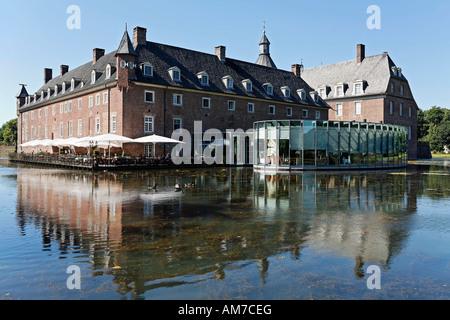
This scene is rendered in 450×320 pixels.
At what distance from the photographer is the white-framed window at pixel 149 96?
39.1 meters

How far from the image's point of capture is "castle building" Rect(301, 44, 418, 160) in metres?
57.6

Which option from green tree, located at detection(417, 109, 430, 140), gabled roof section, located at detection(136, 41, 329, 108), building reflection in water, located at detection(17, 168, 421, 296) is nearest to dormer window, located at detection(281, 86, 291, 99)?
gabled roof section, located at detection(136, 41, 329, 108)

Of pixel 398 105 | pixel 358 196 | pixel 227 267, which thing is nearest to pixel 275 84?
pixel 398 105

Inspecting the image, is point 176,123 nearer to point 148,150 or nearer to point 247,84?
point 148,150

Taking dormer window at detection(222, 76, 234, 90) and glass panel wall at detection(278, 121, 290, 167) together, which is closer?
glass panel wall at detection(278, 121, 290, 167)

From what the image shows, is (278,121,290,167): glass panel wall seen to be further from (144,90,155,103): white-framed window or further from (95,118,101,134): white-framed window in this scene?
(95,118,101,134): white-framed window

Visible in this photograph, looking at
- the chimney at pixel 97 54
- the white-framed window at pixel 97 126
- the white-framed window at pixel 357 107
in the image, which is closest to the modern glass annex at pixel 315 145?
the white-framed window at pixel 97 126

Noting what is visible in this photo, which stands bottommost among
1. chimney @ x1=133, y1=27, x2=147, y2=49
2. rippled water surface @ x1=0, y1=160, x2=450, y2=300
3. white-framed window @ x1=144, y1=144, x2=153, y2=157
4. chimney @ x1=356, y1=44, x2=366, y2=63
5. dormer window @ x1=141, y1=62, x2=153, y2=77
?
rippled water surface @ x1=0, y1=160, x2=450, y2=300

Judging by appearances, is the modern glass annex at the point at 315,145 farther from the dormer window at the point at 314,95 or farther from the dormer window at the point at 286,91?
the dormer window at the point at 314,95

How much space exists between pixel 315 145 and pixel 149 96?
18786 mm

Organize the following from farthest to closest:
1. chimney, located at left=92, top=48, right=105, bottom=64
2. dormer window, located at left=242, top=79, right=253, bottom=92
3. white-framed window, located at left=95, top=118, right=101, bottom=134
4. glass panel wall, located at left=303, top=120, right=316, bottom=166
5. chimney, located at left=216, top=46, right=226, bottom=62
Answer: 1. chimney, located at left=216, top=46, right=226, bottom=62
2. chimney, located at left=92, top=48, right=105, bottom=64
3. dormer window, located at left=242, top=79, right=253, bottom=92
4. white-framed window, located at left=95, top=118, right=101, bottom=134
5. glass panel wall, located at left=303, top=120, right=316, bottom=166

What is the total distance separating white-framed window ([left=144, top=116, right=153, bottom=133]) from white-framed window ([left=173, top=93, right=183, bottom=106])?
12.1ft

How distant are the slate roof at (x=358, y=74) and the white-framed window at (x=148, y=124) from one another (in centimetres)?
3681
